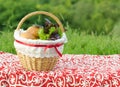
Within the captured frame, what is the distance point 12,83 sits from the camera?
278 centimetres

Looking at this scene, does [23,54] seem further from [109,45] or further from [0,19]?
[0,19]

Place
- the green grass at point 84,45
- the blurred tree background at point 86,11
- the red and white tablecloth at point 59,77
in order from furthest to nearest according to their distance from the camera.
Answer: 1. the blurred tree background at point 86,11
2. the green grass at point 84,45
3. the red and white tablecloth at point 59,77

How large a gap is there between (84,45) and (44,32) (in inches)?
71.1

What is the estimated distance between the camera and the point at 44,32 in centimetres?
280

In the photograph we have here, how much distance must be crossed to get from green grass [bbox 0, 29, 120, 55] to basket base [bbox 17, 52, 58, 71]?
4.35 ft

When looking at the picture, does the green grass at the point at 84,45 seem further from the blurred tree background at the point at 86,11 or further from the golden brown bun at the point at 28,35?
the blurred tree background at the point at 86,11

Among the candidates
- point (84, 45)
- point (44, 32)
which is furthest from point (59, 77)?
point (84, 45)

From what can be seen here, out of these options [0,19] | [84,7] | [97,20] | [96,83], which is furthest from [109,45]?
[84,7]

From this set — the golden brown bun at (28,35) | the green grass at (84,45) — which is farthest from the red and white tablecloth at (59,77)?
the green grass at (84,45)

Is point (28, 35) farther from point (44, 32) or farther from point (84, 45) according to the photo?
point (84, 45)

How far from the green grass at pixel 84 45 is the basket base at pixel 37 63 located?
52.2 inches

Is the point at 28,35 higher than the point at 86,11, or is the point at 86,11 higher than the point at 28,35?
the point at 86,11

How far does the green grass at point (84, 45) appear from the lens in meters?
4.29

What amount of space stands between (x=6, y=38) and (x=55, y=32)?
6.37 ft
